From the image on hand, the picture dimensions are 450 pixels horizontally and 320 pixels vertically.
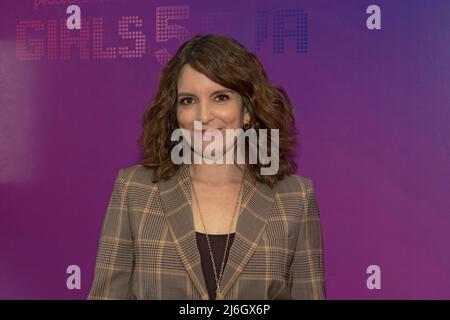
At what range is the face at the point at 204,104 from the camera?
1.80m

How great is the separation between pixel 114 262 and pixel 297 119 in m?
1.00

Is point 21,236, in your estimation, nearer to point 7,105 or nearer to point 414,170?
point 7,105

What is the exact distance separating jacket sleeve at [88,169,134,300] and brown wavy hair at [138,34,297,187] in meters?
0.20

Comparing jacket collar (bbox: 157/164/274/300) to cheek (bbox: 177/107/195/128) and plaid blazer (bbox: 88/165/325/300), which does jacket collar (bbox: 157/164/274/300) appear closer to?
plaid blazer (bbox: 88/165/325/300)

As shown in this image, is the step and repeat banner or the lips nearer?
the lips

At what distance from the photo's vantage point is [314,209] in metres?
1.92

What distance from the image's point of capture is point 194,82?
181 cm

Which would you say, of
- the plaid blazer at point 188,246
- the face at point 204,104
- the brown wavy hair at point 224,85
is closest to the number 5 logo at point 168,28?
the brown wavy hair at point 224,85

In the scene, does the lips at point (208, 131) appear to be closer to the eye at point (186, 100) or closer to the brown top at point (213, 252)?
the eye at point (186, 100)

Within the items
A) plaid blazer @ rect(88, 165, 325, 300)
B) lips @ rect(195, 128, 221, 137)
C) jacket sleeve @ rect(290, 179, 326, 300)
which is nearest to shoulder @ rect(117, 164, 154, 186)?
plaid blazer @ rect(88, 165, 325, 300)

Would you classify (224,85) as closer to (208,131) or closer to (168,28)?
(208,131)

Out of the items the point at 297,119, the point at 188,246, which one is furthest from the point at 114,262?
the point at 297,119

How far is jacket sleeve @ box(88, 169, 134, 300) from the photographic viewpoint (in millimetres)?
1750
